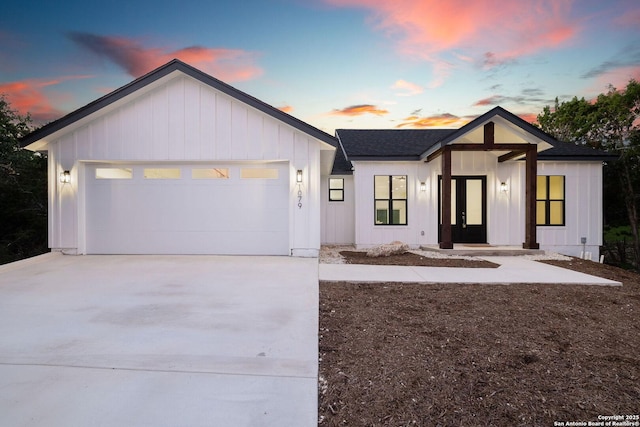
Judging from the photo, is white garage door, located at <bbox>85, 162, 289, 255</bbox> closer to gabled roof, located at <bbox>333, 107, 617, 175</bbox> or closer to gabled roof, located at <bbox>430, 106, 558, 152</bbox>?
gabled roof, located at <bbox>333, 107, 617, 175</bbox>

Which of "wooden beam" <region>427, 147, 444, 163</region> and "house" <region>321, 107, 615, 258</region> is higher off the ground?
"wooden beam" <region>427, 147, 444, 163</region>

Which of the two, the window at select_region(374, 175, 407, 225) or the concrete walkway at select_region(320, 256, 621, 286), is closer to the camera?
the concrete walkway at select_region(320, 256, 621, 286)

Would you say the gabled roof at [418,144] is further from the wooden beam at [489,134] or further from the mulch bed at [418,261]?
the mulch bed at [418,261]

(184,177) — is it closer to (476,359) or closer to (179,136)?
(179,136)

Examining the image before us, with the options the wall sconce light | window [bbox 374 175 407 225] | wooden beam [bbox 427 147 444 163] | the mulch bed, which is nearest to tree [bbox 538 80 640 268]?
wooden beam [bbox 427 147 444 163]

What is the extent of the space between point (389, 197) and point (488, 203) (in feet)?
10.8

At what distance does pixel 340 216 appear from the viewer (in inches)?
455

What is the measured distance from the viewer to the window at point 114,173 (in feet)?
26.6

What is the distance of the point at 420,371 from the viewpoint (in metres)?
2.52

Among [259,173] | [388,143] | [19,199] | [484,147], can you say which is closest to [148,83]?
[259,173]

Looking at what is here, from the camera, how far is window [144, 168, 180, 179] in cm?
810

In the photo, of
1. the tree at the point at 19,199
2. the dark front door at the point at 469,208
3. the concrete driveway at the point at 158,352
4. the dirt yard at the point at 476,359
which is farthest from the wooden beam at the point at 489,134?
the tree at the point at 19,199

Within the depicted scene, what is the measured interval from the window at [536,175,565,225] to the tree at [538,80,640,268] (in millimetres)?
8124

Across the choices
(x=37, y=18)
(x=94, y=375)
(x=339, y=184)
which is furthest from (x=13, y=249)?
(x=94, y=375)
